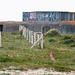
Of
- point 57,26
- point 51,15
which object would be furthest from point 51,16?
point 57,26

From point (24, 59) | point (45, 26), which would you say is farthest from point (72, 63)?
point (45, 26)

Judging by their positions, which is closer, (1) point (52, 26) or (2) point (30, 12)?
(1) point (52, 26)

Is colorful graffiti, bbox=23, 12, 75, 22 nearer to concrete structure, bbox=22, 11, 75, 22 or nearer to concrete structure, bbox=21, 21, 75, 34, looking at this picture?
concrete structure, bbox=22, 11, 75, 22

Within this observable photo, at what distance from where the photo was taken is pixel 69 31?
4334 cm

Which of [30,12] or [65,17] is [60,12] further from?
[30,12]

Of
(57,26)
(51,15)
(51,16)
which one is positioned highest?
(51,15)

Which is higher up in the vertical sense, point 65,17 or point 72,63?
point 65,17

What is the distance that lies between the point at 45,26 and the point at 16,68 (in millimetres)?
31133

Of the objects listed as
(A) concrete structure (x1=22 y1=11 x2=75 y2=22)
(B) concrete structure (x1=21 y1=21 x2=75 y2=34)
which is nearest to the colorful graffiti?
(A) concrete structure (x1=22 y1=11 x2=75 y2=22)

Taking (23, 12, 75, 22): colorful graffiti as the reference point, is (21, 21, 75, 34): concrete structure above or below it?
below

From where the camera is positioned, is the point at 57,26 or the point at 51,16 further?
the point at 51,16

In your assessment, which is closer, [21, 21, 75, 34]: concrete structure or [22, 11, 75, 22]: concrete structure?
[21, 21, 75, 34]: concrete structure

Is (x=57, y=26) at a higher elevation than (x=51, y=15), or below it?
below

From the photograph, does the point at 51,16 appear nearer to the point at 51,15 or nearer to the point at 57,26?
the point at 51,15
